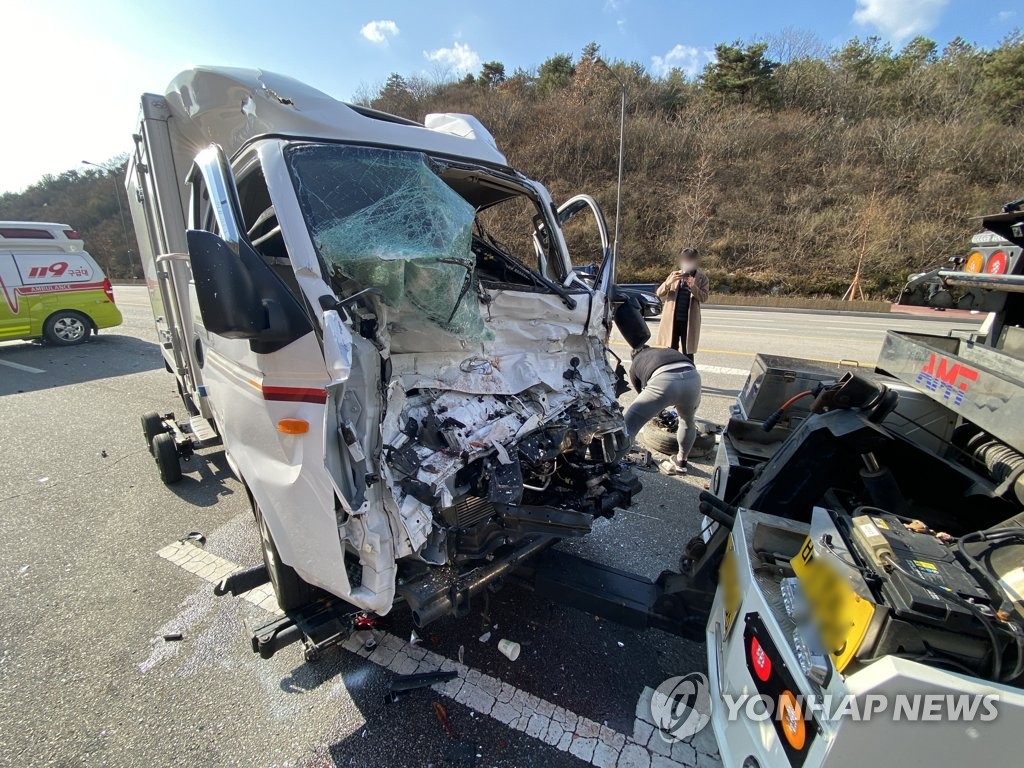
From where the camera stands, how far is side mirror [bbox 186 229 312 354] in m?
1.74

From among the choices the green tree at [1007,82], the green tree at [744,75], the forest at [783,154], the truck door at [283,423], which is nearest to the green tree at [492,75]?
the forest at [783,154]

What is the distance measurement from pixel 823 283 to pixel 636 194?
50.3 ft

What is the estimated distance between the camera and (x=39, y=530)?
3.68 m

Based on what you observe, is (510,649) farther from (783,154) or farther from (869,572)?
(783,154)

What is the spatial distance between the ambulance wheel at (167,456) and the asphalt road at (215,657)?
0.56 ft

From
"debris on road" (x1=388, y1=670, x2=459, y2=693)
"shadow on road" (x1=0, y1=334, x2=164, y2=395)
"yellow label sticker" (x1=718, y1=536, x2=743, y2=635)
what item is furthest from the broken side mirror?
"shadow on road" (x1=0, y1=334, x2=164, y2=395)

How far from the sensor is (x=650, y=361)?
4.04 metres

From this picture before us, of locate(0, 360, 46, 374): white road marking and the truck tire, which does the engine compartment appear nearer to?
the truck tire

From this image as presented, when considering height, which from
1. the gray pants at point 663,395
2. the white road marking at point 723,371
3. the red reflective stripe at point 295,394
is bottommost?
the white road marking at point 723,371

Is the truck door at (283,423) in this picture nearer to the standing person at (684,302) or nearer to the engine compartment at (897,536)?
the engine compartment at (897,536)

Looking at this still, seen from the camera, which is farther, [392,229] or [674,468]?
[674,468]

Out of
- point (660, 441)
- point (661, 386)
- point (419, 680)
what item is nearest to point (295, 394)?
point (419, 680)

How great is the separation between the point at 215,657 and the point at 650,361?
363cm

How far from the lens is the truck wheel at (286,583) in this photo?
2.39m
